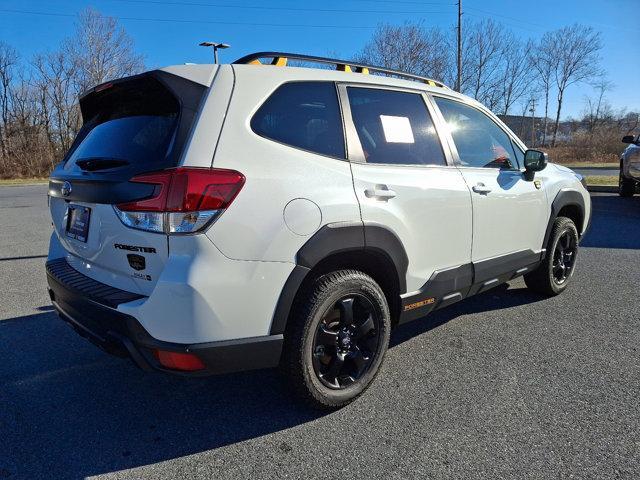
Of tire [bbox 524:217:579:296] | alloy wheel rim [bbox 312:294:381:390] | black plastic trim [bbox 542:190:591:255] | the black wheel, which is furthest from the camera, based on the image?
the black wheel

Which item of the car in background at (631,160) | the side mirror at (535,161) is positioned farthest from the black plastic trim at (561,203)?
the car in background at (631,160)

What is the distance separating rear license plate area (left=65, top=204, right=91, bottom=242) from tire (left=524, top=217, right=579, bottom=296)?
150 inches

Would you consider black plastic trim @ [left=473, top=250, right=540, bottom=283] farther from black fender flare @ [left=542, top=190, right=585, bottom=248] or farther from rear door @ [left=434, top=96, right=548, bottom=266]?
black fender flare @ [left=542, top=190, right=585, bottom=248]

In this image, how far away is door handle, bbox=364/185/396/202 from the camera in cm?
256

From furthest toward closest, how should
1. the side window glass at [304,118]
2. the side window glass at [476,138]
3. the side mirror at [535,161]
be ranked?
the side mirror at [535,161], the side window glass at [476,138], the side window glass at [304,118]

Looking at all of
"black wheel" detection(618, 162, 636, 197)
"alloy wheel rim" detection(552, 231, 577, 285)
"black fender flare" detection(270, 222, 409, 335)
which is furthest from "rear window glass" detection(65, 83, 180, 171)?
"black wheel" detection(618, 162, 636, 197)

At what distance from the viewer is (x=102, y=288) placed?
7.55ft

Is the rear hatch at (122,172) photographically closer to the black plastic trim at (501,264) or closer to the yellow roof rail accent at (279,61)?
the yellow roof rail accent at (279,61)

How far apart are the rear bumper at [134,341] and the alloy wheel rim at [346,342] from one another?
349mm

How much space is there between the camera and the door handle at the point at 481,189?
3.28m

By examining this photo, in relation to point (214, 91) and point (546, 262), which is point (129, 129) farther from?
point (546, 262)

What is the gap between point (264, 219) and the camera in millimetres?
2117

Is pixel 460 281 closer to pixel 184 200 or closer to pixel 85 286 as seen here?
pixel 184 200

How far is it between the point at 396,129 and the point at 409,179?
0.37 m
